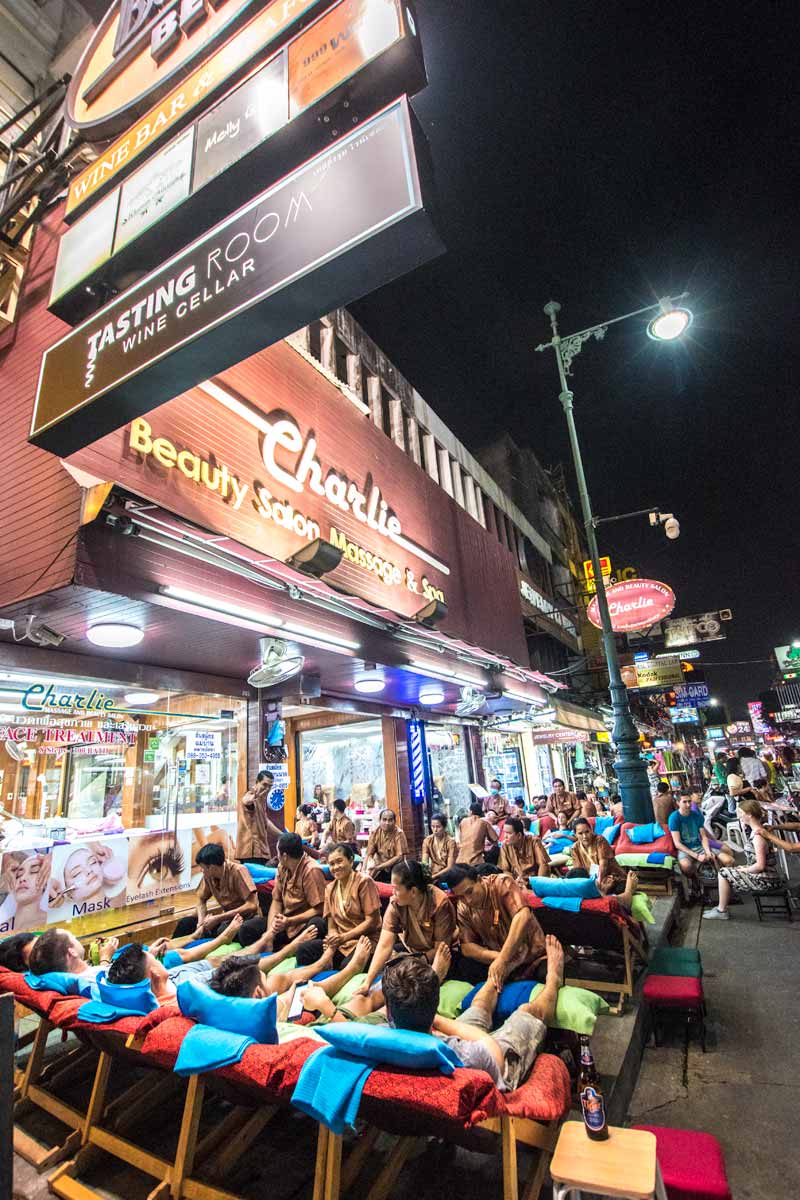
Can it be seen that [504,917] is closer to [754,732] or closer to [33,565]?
[33,565]

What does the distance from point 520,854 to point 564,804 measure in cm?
788

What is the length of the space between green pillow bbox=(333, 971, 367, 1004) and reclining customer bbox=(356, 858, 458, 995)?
11.9 inches

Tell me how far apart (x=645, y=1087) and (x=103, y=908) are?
6768 millimetres

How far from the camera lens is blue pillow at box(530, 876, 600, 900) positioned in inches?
231

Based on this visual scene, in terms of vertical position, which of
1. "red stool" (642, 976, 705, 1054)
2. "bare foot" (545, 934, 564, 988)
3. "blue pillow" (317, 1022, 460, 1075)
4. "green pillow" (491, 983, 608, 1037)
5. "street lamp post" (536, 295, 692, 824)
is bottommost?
Answer: "red stool" (642, 976, 705, 1054)

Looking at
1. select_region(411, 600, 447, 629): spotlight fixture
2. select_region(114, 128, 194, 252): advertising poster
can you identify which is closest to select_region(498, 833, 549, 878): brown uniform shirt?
select_region(411, 600, 447, 629): spotlight fixture

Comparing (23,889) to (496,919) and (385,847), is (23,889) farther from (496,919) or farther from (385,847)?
(496,919)

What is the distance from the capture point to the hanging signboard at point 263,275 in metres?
2.43

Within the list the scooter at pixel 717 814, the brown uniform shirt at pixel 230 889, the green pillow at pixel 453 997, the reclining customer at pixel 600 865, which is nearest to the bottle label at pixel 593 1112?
the green pillow at pixel 453 997

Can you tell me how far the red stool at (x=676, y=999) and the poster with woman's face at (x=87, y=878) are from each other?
22.2ft

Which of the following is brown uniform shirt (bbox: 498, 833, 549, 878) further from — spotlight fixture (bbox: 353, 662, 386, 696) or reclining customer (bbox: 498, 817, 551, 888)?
spotlight fixture (bbox: 353, 662, 386, 696)

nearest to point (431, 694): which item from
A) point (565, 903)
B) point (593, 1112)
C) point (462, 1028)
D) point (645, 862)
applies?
point (645, 862)

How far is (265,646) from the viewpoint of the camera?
301 inches

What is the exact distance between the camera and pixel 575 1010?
4.26 metres
